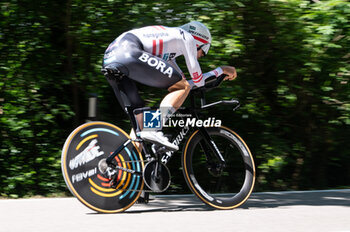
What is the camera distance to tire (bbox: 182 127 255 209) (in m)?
5.21

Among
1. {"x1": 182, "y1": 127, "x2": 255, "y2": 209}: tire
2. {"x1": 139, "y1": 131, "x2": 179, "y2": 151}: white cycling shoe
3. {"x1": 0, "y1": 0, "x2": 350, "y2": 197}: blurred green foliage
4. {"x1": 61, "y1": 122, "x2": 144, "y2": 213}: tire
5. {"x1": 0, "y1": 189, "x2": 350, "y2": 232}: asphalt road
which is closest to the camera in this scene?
{"x1": 0, "y1": 189, "x2": 350, "y2": 232}: asphalt road

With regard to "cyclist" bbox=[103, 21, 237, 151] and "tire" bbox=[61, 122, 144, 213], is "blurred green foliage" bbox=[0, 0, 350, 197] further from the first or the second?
"tire" bbox=[61, 122, 144, 213]

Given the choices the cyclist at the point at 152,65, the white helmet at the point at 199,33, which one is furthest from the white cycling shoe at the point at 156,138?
the white helmet at the point at 199,33

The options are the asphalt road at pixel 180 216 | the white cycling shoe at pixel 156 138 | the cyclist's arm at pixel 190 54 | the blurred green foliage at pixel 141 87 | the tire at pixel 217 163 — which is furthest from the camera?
the blurred green foliage at pixel 141 87

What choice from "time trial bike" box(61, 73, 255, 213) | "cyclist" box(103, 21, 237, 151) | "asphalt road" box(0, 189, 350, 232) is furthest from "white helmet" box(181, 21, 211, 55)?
"asphalt road" box(0, 189, 350, 232)

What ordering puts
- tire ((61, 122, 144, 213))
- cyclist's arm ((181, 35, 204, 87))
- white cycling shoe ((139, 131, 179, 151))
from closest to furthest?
1. tire ((61, 122, 144, 213))
2. white cycling shoe ((139, 131, 179, 151))
3. cyclist's arm ((181, 35, 204, 87))

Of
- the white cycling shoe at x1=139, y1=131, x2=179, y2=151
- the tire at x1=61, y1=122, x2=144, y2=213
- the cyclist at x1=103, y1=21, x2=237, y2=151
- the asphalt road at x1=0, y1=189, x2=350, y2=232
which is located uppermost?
the cyclist at x1=103, y1=21, x2=237, y2=151

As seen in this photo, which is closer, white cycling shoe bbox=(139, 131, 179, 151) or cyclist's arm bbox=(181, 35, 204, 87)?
white cycling shoe bbox=(139, 131, 179, 151)

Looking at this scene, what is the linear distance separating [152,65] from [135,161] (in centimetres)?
100

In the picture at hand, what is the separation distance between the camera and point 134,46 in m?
4.91

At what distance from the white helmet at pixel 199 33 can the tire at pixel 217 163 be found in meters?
0.91

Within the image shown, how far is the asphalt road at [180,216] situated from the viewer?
14.5 ft

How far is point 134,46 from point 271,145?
2.99 metres

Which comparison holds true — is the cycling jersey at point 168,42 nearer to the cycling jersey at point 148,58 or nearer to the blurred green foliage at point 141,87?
the cycling jersey at point 148,58
